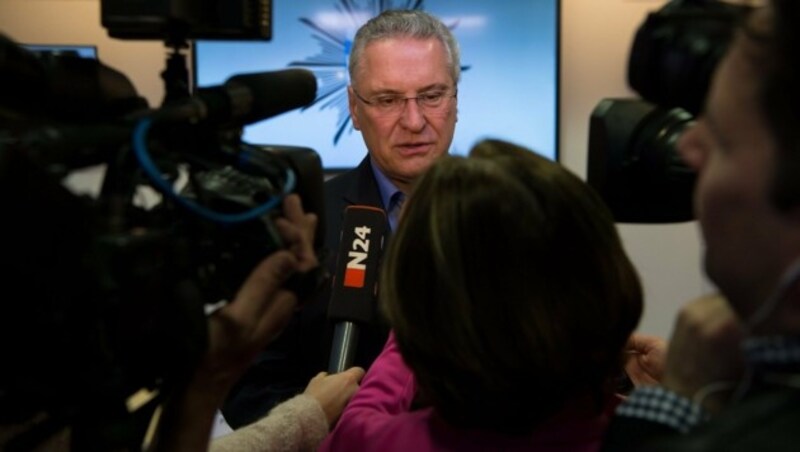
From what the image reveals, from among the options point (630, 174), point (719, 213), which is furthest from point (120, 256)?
point (630, 174)

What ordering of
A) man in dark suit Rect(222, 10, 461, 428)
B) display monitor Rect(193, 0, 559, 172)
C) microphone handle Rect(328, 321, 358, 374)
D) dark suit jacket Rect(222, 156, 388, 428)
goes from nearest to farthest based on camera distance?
1. microphone handle Rect(328, 321, 358, 374)
2. dark suit jacket Rect(222, 156, 388, 428)
3. man in dark suit Rect(222, 10, 461, 428)
4. display monitor Rect(193, 0, 559, 172)

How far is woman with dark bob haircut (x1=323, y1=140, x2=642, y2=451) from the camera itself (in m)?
0.84

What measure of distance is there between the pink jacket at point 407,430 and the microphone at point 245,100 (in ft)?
1.07

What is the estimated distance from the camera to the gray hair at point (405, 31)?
72.3 inches

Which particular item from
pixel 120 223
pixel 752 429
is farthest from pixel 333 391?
pixel 752 429

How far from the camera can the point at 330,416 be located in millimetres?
1146

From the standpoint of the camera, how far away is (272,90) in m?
0.89

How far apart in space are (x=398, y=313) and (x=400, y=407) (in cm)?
18

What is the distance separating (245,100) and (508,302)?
0.97ft

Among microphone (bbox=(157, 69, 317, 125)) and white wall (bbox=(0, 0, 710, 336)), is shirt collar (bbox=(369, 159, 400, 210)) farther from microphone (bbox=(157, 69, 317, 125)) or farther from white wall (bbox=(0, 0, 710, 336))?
white wall (bbox=(0, 0, 710, 336))

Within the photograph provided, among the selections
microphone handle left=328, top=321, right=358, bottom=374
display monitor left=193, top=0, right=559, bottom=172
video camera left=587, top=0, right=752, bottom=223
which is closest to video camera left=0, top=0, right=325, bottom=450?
→ video camera left=587, top=0, right=752, bottom=223

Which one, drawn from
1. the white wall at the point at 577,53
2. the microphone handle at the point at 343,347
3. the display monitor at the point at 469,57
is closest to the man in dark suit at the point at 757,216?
the microphone handle at the point at 343,347

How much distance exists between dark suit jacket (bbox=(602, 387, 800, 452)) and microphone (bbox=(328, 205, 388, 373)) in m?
0.78

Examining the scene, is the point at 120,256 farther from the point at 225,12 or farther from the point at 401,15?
the point at 401,15
